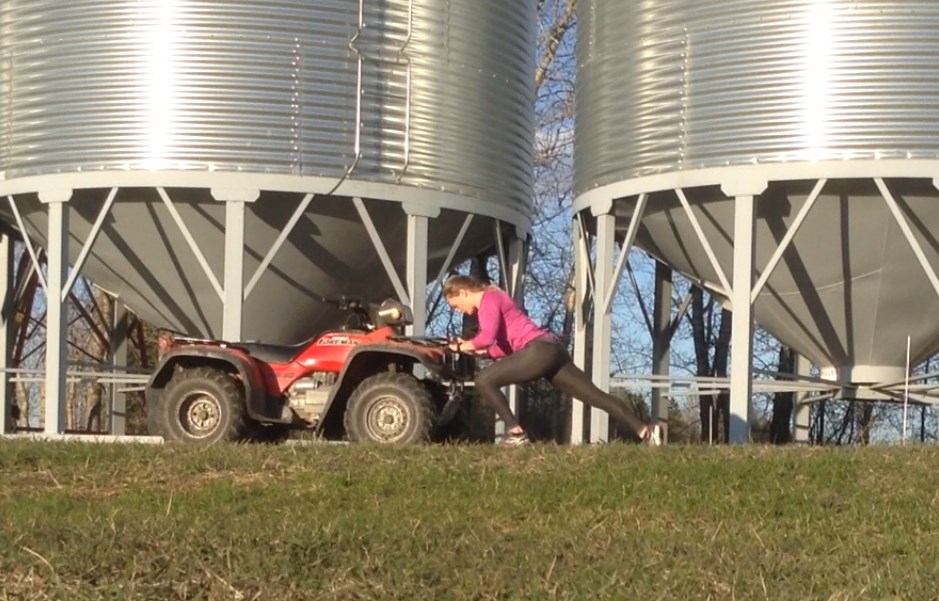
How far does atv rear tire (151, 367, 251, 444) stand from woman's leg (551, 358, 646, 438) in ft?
8.62

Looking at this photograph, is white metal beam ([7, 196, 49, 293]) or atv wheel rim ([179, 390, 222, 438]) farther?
white metal beam ([7, 196, 49, 293])

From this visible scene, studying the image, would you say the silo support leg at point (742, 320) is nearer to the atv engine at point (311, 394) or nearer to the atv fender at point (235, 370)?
the atv engine at point (311, 394)

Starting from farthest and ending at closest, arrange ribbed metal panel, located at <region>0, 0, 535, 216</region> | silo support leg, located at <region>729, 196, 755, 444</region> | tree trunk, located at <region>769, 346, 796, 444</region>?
tree trunk, located at <region>769, 346, 796, 444</region>, ribbed metal panel, located at <region>0, 0, 535, 216</region>, silo support leg, located at <region>729, 196, 755, 444</region>

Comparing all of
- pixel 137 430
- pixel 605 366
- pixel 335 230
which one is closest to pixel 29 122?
pixel 335 230

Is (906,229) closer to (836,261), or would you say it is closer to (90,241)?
(836,261)

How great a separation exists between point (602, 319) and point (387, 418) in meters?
6.94

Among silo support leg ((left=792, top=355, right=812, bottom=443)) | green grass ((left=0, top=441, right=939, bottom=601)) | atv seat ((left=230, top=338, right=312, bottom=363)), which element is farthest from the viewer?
silo support leg ((left=792, top=355, right=812, bottom=443))

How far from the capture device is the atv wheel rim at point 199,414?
13.5m

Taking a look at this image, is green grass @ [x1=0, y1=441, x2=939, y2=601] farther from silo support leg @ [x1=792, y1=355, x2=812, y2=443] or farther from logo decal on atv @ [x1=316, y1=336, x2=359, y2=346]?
silo support leg @ [x1=792, y1=355, x2=812, y2=443]

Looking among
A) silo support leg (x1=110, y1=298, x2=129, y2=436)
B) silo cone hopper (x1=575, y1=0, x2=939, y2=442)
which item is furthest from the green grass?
silo support leg (x1=110, y1=298, x2=129, y2=436)

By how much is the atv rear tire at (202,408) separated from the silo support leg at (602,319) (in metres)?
6.63

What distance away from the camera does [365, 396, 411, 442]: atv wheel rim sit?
42.7 ft

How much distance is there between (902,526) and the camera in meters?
8.78

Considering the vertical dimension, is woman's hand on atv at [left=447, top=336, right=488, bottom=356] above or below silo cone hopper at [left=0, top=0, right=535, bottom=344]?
below
